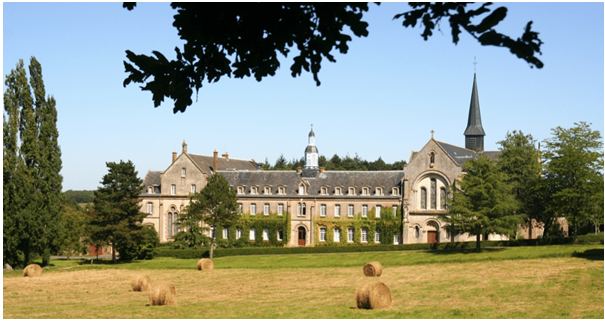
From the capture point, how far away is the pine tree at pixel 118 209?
57.6 meters

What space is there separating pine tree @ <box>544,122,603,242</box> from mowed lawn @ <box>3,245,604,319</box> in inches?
193

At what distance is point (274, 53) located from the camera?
7859mm

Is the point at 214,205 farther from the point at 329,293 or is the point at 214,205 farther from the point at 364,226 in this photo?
the point at 329,293

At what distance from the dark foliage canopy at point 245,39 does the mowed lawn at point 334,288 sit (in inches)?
709

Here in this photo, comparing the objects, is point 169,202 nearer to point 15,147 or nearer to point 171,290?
point 15,147

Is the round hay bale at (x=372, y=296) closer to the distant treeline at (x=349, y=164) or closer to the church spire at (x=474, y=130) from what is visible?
the church spire at (x=474, y=130)

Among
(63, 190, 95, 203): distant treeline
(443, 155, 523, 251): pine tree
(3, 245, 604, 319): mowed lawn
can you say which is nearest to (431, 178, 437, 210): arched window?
(443, 155, 523, 251): pine tree

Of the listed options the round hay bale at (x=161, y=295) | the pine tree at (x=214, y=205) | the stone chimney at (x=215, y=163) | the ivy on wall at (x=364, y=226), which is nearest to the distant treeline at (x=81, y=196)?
the stone chimney at (x=215, y=163)

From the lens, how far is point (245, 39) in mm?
7785

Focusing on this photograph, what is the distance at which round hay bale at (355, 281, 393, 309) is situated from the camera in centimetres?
2664

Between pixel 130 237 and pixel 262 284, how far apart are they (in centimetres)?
2396

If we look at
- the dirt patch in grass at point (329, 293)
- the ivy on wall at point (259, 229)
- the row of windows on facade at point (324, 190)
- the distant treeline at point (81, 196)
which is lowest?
the dirt patch in grass at point (329, 293)

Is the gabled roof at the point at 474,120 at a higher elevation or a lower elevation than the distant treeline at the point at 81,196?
higher

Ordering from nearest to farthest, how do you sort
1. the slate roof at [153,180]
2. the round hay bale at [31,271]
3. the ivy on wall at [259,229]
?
the round hay bale at [31,271]
the ivy on wall at [259,229]
the slate roof at [153,180]
